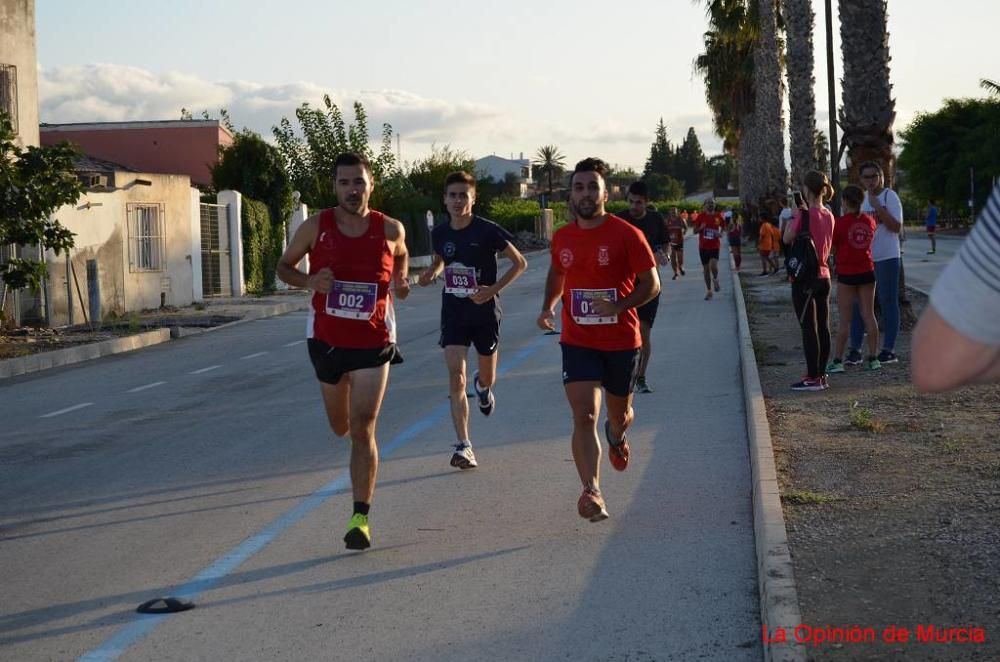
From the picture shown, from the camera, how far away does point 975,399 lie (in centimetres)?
1084

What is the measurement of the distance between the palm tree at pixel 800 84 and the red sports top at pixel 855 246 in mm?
17903

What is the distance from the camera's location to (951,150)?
81.7 metres

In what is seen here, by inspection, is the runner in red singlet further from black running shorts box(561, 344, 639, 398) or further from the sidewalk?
the sidewalk

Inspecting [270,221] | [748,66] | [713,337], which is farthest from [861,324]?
[748,66]

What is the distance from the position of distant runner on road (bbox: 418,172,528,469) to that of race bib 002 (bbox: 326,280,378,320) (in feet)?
7.79

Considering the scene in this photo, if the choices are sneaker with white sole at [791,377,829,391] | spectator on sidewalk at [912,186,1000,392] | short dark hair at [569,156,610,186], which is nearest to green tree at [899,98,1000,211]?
sneaker with white sole at [791,377,829,391]

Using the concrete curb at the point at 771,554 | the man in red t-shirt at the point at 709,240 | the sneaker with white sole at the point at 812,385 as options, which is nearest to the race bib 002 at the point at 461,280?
the concrete curb at the point at 771,554

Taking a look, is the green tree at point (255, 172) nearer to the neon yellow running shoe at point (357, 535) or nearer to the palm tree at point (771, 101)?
the palm tree at point (771, 101)

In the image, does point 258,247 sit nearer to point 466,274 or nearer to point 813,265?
point 813,265

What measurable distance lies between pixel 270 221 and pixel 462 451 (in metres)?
29.9

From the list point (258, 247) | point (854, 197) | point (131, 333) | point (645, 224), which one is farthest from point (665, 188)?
point (645, 224)

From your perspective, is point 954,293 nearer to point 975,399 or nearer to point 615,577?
point 615,577

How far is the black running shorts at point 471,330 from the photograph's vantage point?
371 inches

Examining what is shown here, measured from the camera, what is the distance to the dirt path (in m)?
5.09
